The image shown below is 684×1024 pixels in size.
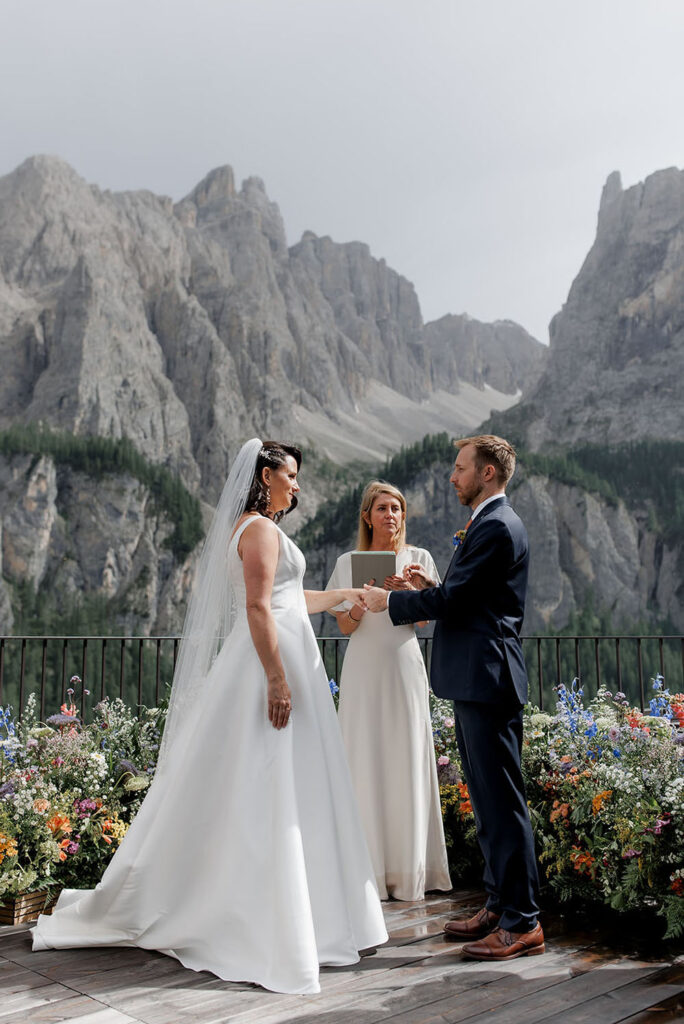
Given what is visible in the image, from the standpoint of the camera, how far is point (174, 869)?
3.19 m

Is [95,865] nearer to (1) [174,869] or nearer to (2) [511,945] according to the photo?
(1) [174,869]

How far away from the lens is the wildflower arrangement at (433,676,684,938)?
3.52m

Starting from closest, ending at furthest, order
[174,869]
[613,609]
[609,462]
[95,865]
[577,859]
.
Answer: [174,869] → [577,859] → [95,865] → [613,609] → [609,462]

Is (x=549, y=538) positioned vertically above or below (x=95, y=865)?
above

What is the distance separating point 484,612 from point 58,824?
234 centimetres

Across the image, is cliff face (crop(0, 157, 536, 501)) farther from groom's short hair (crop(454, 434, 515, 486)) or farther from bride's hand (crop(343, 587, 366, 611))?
groom's short hair (crop(454, 434, 515, 486))

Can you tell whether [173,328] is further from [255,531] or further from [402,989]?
[402,989]

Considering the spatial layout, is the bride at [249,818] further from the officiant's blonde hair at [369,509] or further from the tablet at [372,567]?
the officiant's blonde hair at [369,509]

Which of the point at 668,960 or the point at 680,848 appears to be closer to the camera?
the point at 668,960

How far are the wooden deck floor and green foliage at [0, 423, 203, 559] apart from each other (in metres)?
76.2

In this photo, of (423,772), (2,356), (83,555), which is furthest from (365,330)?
(423,772)

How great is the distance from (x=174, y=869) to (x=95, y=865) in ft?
4.14

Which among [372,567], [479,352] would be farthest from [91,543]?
[479,352]

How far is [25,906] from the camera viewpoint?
380 centimetres
